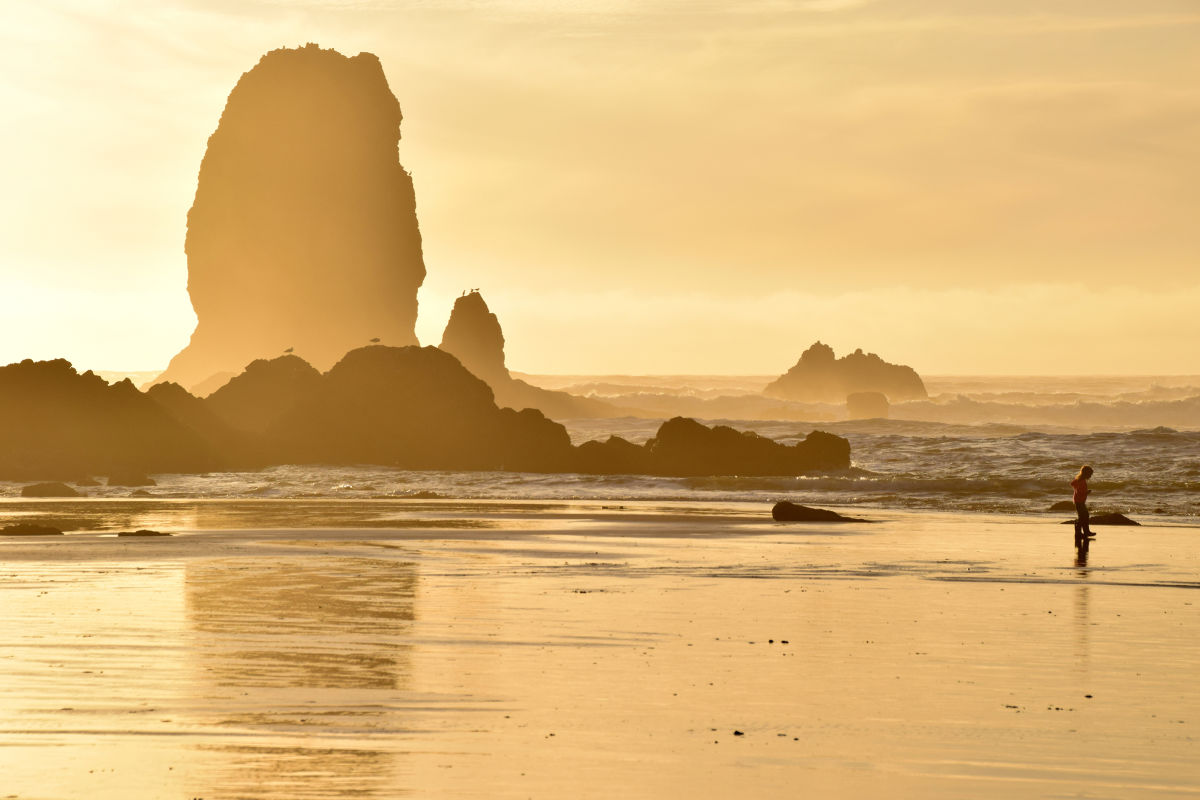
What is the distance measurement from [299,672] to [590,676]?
8.77ft

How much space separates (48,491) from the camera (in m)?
54.2

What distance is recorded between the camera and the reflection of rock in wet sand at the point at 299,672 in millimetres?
9203

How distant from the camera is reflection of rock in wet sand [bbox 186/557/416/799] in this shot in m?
9.20

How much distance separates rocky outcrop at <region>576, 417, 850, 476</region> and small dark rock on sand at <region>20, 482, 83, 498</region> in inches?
1015

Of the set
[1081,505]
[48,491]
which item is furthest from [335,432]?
[1081,505]

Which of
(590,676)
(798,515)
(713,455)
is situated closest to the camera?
(590,676)

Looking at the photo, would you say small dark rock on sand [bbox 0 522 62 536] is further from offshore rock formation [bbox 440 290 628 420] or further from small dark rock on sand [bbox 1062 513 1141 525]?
offshore rock formation [bbox 440 290 628 420]

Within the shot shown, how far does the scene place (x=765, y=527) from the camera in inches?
1486

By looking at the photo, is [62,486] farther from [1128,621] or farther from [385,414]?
[1128,621]

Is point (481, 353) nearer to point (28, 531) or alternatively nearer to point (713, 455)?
point (713, 455)

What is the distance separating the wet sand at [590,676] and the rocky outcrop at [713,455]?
41832 mm

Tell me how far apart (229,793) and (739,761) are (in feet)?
11.1

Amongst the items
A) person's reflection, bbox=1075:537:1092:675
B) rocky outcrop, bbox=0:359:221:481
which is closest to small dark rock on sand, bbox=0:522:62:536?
person's reflection, bbox=1075:537:1092:675

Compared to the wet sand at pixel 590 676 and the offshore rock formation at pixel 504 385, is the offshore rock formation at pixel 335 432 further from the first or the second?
the offshore rock formation at pixel 504 385
